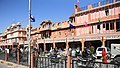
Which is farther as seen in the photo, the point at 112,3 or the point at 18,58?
the point at 112,3

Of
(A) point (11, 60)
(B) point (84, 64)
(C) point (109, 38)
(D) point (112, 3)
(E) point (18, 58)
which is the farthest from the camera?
(D) point (112, 3)

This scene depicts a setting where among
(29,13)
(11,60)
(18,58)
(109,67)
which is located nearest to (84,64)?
(109,67)

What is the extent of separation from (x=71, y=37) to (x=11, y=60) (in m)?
25.1

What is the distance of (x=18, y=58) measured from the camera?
77.5 ft

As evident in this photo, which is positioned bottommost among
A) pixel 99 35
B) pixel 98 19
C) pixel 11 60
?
pixel 11 60

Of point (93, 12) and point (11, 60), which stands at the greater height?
point (93, 12)

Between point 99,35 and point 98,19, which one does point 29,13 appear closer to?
point 99,35

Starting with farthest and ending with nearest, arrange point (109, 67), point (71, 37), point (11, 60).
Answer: point (71, 37) → point (11, 60) → point (109, 67)

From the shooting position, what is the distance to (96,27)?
157 feet

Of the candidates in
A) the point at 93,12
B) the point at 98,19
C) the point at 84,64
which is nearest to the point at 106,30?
the point at 98,19

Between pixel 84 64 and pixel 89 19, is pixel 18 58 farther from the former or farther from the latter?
pixel 89 19

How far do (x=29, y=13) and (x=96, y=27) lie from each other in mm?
28654

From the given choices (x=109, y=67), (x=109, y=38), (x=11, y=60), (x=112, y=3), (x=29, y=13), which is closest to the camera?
(x=109, y=67)

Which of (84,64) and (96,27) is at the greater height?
(96,27)
